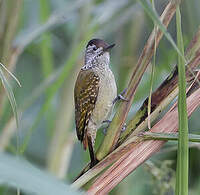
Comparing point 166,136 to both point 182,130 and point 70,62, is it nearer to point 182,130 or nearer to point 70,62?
point 182,130

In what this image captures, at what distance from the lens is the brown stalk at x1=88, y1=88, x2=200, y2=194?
105 centimetres

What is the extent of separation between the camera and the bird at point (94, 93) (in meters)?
1.86

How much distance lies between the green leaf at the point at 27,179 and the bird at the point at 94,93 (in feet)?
3.55

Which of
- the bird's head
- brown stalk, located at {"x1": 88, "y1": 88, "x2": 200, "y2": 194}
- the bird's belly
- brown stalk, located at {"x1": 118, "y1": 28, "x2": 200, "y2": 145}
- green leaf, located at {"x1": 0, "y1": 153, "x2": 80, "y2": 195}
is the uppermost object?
the bird's head

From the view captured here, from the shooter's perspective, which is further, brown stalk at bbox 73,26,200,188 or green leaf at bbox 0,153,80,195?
brown stalk at bbox 73,26,200,188

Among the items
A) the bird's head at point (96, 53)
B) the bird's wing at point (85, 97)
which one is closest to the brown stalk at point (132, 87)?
the bird's wing at point (85, 97)

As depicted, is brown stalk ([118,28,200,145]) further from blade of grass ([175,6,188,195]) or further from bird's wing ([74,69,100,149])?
bird's wing ([74,69,100,149])

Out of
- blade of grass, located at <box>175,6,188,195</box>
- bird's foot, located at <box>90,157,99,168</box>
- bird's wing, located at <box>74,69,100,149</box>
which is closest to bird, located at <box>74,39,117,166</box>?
bird's wing, located at <box>74,69,100,149</box>

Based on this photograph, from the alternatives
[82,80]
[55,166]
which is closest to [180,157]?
[82,80]

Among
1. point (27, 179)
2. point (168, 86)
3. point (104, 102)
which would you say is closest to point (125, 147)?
point (168, 86)

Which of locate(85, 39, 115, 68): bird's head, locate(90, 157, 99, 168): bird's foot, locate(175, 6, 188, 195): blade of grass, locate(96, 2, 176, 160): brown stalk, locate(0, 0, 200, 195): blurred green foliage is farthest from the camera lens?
locate(85, 39, 115, 68): bird's head

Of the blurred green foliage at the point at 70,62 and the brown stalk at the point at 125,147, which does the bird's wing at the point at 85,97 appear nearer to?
the blurred green foliage at the point at 70,62

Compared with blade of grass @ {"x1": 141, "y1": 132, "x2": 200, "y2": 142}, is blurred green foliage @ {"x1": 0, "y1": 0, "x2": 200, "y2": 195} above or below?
above

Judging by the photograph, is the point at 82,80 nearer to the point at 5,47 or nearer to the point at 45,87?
the point at 45,87
